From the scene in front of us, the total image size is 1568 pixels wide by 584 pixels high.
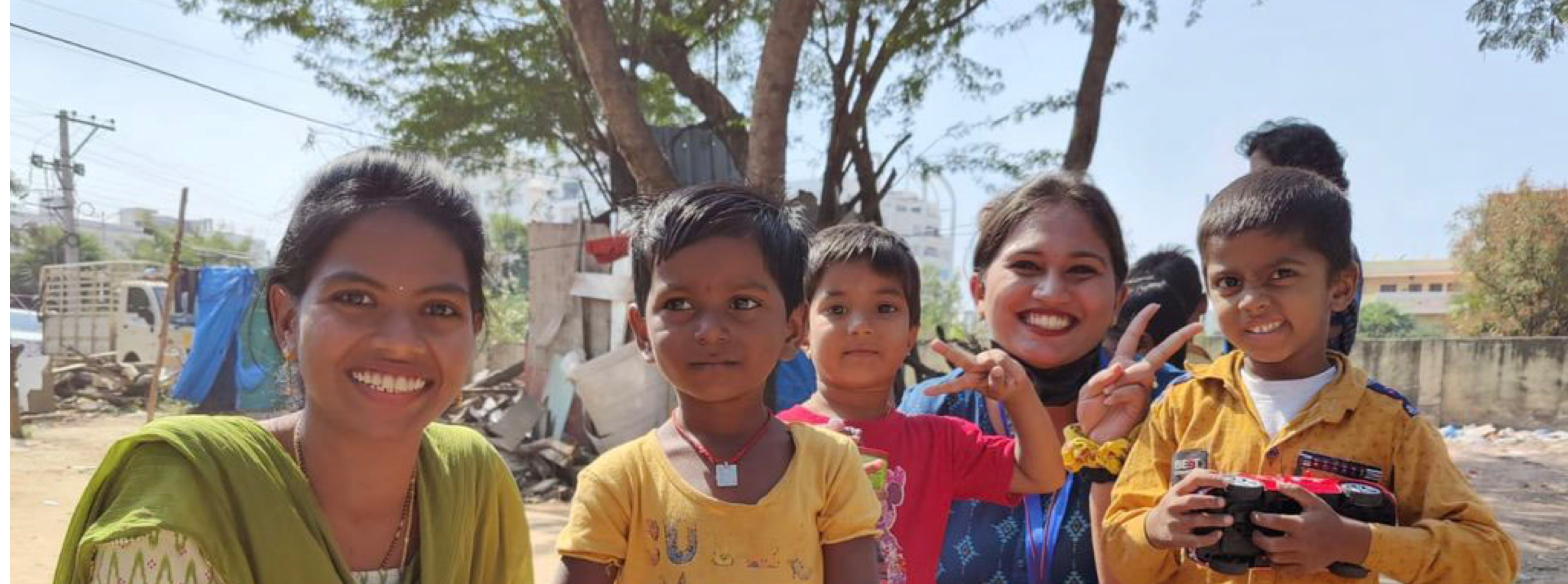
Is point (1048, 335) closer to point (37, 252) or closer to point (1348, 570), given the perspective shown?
point (1348, 570)

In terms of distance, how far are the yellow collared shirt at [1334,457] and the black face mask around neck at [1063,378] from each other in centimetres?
24

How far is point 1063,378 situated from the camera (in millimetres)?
2133

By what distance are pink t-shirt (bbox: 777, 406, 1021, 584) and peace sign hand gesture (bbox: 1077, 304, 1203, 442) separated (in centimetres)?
18

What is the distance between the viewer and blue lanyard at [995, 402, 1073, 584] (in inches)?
79.7

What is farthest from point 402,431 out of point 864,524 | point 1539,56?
point 1539,56

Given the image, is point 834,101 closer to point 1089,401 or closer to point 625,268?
point 625,268

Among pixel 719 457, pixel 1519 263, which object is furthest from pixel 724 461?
pixel 1519 263

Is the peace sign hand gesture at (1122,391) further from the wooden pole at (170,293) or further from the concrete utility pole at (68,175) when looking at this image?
the concrete utility pole at (68,175)

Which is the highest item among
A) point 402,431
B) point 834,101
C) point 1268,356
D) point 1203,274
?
point 834,101

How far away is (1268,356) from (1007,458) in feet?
1.72

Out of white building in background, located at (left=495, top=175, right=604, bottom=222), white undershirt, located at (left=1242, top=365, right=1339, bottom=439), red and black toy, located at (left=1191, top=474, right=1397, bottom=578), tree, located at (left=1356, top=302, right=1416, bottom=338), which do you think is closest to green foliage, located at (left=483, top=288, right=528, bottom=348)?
white building in background, located at (left=495, top=175, right=604, bottom=222)

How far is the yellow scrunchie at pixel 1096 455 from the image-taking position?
1.91 m

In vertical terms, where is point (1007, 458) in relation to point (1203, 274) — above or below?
below

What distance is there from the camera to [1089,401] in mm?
1945
